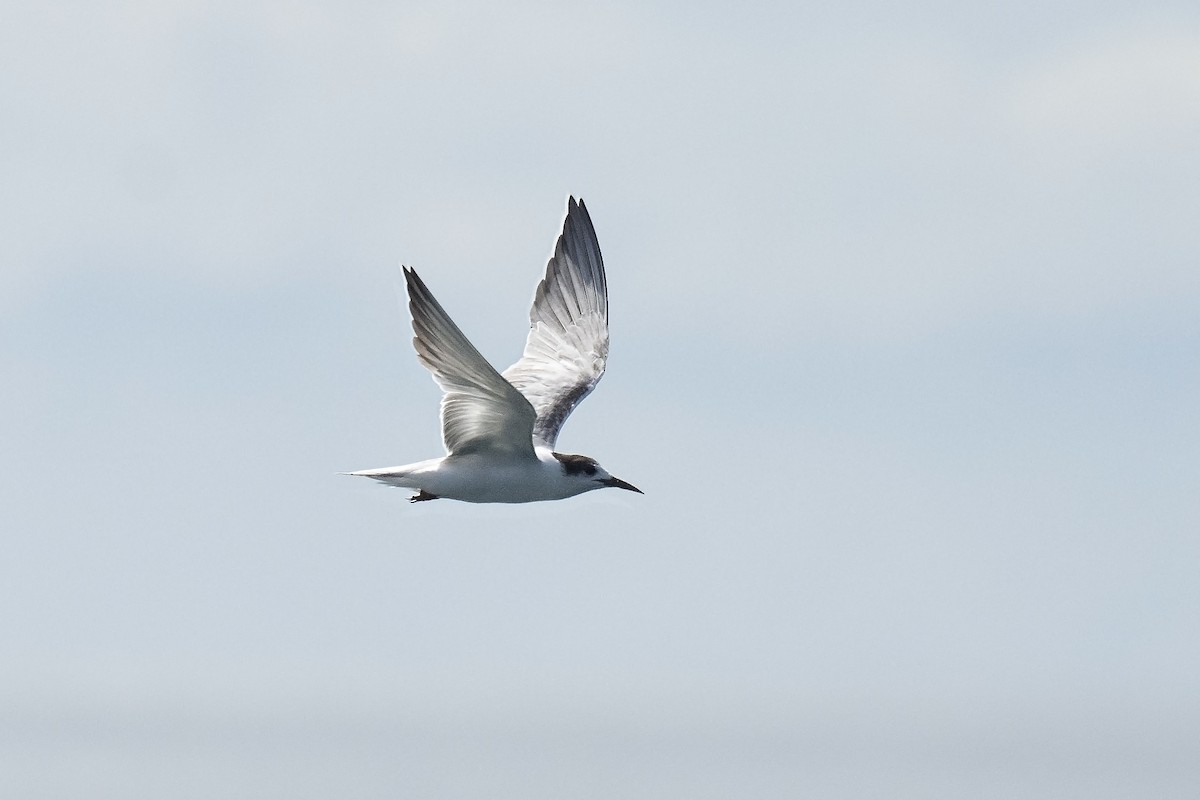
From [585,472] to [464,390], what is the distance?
9.15 feet

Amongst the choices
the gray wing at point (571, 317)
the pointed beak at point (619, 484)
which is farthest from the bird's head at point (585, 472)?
the gray wing at point (571, 317)

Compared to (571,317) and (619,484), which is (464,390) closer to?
(619,484)

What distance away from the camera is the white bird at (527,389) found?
62.5 feet

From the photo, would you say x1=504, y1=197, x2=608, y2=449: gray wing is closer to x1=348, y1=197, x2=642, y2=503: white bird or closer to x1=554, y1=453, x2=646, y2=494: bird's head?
x1=348, y1=197, x2=642, y2=503: white bird

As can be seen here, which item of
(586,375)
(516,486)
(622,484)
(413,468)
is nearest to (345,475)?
(413,468)

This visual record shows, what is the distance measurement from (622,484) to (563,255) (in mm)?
5462

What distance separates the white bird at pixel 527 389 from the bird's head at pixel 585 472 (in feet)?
0.04

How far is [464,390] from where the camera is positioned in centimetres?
1955

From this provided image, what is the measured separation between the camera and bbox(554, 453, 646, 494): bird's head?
2153 cm

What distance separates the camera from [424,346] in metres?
19.1

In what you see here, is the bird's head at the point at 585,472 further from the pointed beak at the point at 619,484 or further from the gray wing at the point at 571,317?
the gray wing at the point at 571,317

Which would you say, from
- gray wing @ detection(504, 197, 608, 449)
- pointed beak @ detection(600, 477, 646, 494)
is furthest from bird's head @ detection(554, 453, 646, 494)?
gray wing @ detection(504, 197, 608, 449)

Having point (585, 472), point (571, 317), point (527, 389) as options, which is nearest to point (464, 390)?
point (585, 472)

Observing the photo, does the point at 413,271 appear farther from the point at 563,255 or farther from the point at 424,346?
the point at 563,255
